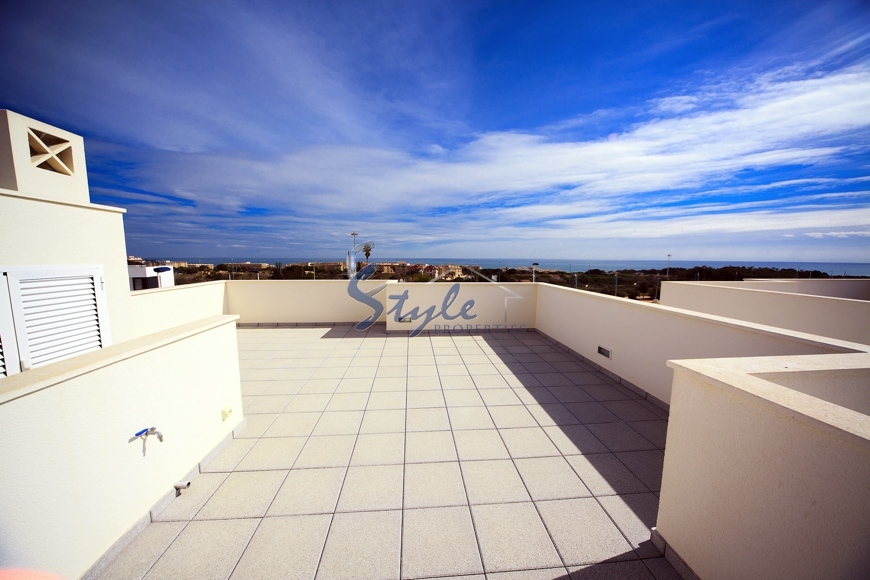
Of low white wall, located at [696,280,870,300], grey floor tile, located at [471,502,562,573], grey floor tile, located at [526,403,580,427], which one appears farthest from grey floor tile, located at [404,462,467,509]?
low white wall, located at [696,280,870,300]

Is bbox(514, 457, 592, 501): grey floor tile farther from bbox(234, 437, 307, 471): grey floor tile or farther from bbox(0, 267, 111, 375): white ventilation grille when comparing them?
bbox(0, 267, 111, 375): white ventilation grille

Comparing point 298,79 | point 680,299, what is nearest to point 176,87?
point 298,79

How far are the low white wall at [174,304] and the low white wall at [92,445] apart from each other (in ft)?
9.22

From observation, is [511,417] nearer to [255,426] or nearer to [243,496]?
[243,496]

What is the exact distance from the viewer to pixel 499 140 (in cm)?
752

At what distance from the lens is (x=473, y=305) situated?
5.78 m

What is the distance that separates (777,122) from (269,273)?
416 inches

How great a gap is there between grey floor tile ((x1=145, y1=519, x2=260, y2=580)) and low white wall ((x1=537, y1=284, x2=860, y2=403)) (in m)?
3.50

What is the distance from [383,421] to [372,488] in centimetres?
81

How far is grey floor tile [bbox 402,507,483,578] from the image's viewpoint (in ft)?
4.43

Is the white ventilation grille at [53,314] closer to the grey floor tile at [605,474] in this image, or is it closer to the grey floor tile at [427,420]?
the grey floor tile at [427,420]

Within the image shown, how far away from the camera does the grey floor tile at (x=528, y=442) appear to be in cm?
221

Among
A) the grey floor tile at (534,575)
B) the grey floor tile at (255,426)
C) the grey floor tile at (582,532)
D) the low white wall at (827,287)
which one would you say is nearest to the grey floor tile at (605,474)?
the grey floor tile at (582,532)

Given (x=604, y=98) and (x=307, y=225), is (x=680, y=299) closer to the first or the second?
(x=604, y=98)
